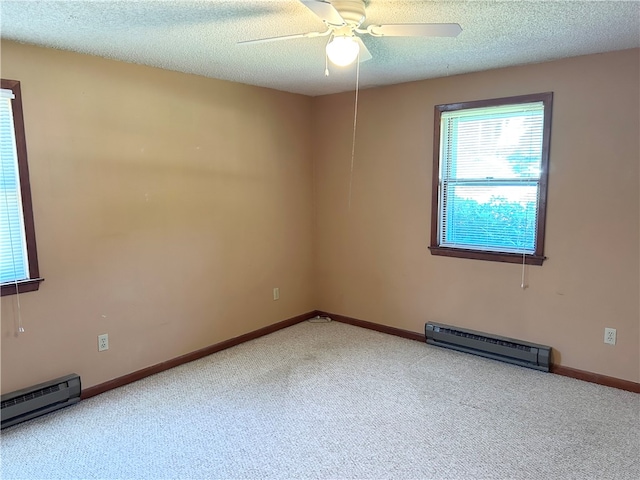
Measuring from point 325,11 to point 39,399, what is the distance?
2.75 metres

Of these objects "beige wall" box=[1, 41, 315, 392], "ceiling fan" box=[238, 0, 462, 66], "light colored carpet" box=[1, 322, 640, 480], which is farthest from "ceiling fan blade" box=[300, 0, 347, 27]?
"light colored carpet" box=[1, 322, 640, 480]

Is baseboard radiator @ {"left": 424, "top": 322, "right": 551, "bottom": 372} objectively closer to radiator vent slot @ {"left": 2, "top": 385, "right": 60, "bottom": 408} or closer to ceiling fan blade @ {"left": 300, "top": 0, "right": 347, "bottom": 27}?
ceiling fan blade @ {"left": 300, "top": 0, "right": 347, "bottom": 27}

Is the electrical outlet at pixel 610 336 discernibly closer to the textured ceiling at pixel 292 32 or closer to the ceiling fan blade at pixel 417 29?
the textured ceiling at pixel 292 32

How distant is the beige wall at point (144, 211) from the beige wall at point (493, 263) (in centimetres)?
56

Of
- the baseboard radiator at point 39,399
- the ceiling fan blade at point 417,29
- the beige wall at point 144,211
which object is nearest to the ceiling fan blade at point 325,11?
the ceiling fan blade at point 417,29

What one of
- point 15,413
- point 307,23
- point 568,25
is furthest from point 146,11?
point 15,413

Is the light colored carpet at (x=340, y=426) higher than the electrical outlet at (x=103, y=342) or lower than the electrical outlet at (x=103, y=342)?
lower

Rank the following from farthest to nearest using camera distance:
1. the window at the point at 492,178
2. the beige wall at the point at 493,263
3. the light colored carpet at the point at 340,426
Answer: the window at the point at 492,178, the beige wall at the point at 493,263, the light colored carpet at the point at 340,426

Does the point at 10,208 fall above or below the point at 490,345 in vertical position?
above

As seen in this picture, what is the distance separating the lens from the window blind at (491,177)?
3303mm

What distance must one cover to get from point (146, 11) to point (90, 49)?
860mm

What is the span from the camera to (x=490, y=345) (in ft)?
11.6

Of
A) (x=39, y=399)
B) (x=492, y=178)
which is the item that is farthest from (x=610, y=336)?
(x=39, y=399)

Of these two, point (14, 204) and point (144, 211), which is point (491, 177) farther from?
point (14, 204)
